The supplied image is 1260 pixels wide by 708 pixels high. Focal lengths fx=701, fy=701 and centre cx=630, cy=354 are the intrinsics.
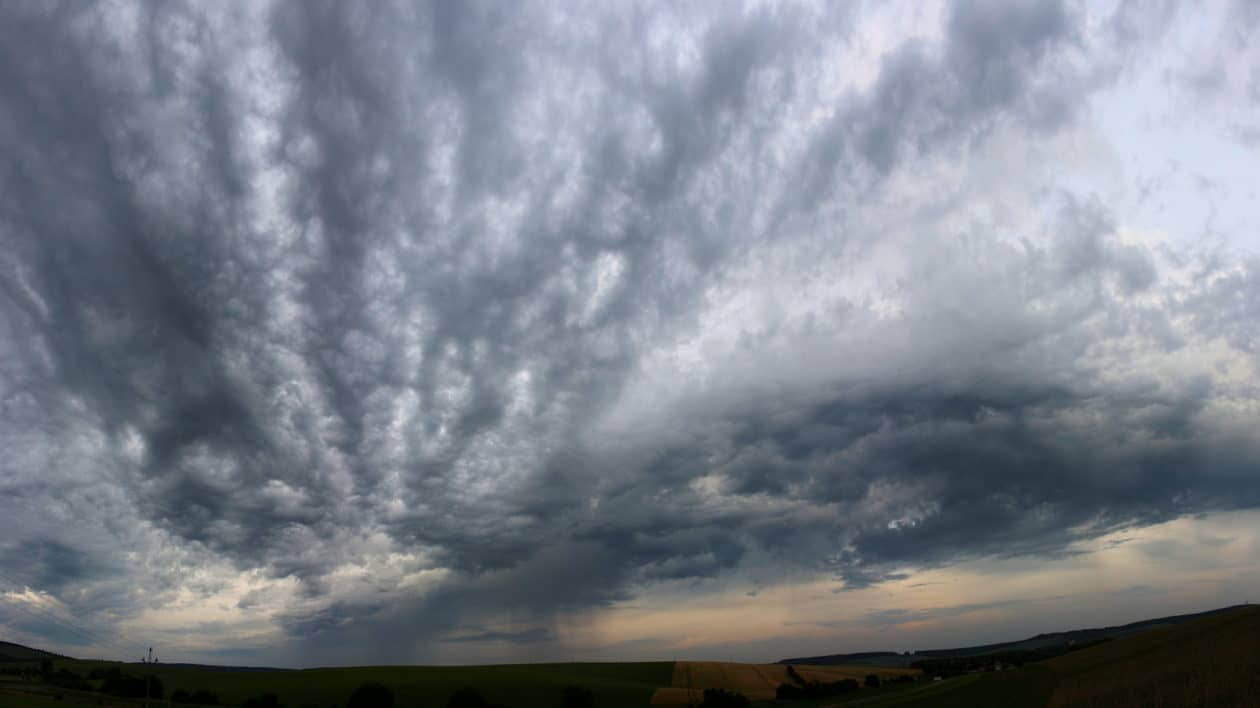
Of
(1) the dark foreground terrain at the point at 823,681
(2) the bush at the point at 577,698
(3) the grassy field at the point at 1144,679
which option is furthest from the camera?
(2) the bush at the point at 577,698

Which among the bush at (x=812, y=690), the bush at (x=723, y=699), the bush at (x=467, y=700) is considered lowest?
the bush at (x=812, y=690)

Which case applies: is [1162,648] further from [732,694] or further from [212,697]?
[212,697]

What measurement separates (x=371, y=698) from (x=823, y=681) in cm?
9490

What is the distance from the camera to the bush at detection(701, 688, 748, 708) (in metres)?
127

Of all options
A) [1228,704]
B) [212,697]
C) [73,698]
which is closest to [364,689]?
[212,697]

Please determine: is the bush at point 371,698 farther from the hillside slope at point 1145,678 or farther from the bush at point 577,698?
the hillside slope at point 1145,678

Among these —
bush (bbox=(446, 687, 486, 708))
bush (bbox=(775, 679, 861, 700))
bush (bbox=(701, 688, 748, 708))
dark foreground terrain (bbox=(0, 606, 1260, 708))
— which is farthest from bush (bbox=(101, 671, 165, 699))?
bush (bbox=(775, 679, 861, 700))

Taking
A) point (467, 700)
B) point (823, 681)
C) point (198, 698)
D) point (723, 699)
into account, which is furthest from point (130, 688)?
point (823, 681)

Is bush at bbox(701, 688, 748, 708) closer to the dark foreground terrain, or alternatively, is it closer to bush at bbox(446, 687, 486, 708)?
the dark foreground terrain

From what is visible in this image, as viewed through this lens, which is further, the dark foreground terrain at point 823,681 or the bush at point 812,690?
the bush at point 812,690

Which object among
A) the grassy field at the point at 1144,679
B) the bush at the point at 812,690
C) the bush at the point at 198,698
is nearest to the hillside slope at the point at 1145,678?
the grassy field at the point at 1144,679

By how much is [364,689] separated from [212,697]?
126 feet

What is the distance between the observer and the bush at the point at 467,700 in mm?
123287

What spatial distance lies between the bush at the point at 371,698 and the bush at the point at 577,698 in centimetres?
3152
